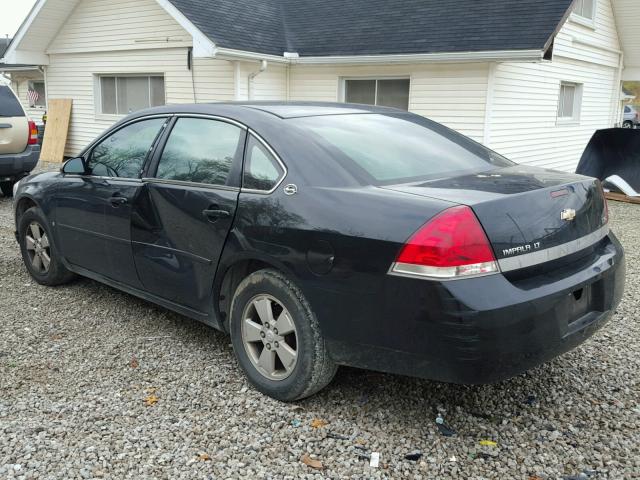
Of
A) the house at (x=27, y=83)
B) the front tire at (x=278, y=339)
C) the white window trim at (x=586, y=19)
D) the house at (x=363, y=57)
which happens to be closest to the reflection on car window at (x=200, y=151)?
the front tire at (x=278, y=339)

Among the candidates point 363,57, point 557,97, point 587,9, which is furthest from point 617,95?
point 363,57

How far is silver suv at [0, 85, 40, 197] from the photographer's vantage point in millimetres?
9844

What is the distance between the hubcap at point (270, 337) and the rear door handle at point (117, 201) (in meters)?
1.30

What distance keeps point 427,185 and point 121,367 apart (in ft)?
7.15

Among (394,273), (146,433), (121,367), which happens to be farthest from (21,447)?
Answer: (394,273)

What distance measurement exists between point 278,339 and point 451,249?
1.14m

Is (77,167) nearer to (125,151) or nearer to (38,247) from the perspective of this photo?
(125,151)

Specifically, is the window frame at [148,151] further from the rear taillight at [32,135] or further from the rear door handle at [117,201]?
the rear taillight at [32,135]

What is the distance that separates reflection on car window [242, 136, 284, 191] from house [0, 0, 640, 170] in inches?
312

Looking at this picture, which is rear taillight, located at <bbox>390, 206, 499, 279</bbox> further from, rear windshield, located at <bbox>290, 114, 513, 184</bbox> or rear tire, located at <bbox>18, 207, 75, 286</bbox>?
rear tire, located at <bbox>18, 207, 75, 286</bbox>

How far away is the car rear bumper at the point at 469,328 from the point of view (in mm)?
2695

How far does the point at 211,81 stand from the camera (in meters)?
12.8

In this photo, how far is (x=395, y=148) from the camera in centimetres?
365

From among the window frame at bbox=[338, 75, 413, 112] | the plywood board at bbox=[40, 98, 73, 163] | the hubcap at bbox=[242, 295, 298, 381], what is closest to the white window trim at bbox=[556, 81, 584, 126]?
the window frame at bbox=[338, 75, 413, 112]
